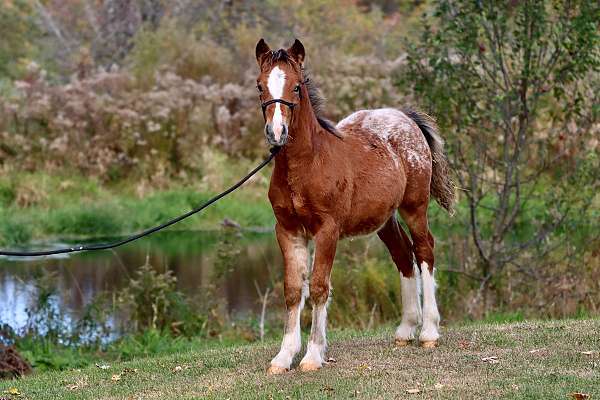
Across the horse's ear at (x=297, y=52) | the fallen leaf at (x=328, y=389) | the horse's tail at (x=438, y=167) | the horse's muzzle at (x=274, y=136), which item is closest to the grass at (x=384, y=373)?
the fallen leaf at (x=328, y=389)

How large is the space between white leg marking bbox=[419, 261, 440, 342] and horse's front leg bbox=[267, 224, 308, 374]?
3.60 ft

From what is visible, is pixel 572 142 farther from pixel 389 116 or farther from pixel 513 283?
pixel 389 116

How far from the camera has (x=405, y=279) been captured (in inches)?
291

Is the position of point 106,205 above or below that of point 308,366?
above

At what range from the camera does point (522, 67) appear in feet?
35.8

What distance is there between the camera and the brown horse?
6223mm

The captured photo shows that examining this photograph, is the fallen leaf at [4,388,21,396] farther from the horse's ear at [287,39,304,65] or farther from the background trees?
the background trees

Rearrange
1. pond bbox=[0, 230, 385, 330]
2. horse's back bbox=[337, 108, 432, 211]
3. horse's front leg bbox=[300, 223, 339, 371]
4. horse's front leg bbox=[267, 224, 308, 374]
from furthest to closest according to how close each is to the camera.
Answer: pond bbox=[0, 230, 385, 330] → horse's back bbox=[337, 108, 432, 211] → horse's front leg bbox=[267, 224, 308, 374] → horse's front leg bbox=[300, 223, 339, 371]

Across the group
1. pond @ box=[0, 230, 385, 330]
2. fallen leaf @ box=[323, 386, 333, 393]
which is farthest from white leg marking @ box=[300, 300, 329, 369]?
pond @ box=[0, 230, 385, 330]

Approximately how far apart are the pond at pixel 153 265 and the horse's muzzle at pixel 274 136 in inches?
218

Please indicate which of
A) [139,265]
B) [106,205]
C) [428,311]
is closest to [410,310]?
[428,311]

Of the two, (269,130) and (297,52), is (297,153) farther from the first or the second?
(297,52)

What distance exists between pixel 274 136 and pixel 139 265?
903cm

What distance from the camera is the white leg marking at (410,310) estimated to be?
7.24m
